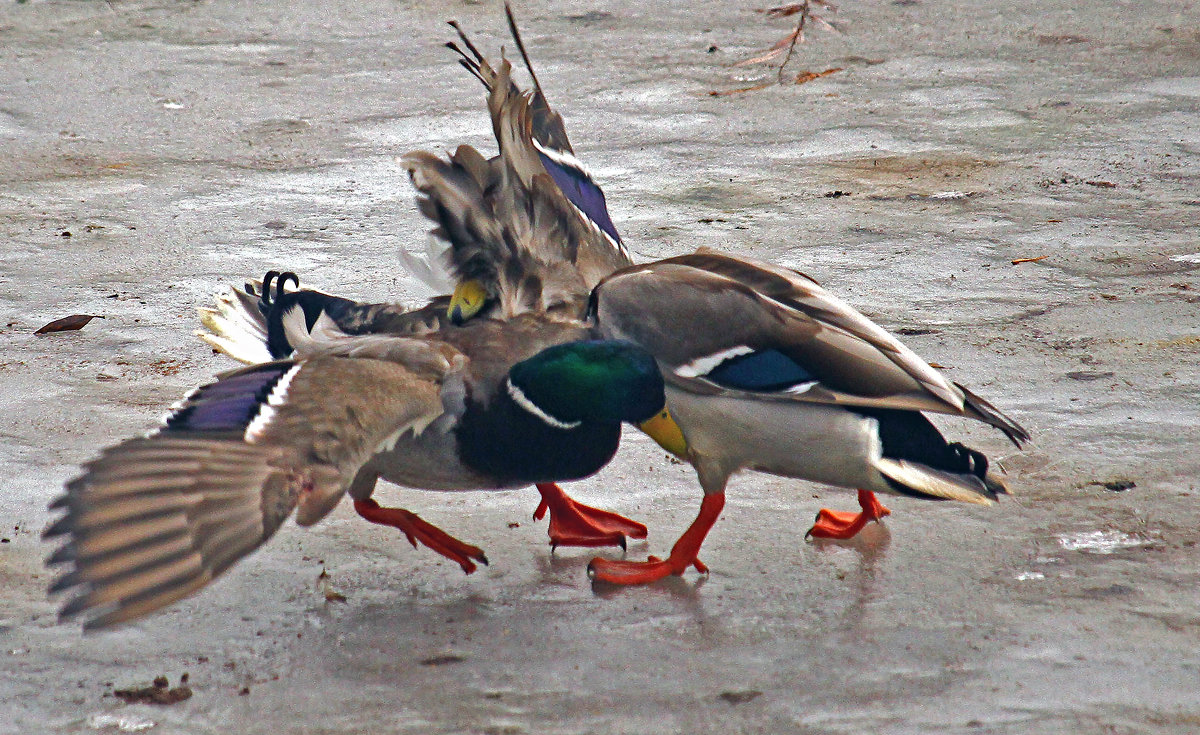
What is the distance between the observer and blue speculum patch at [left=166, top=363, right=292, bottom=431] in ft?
11.1

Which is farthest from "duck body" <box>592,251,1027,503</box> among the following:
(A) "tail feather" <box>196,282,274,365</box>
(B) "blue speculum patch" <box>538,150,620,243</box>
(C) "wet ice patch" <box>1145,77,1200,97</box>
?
(C) "wet ice patch" <box>1145,77,1200,97</box>

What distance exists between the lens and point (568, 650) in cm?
345

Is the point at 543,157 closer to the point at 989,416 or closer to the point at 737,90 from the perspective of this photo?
the point at 989,416

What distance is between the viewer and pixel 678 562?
382 centimetres

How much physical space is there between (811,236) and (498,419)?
2716 millimetres

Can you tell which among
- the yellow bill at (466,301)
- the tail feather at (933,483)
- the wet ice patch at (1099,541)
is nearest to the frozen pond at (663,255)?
the wet ice patch at (1099,541)

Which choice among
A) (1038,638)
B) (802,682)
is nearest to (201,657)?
(802,682)

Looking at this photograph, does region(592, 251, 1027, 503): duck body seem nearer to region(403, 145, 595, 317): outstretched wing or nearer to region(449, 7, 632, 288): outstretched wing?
region(403, 145, 595, 317): outstretched wing

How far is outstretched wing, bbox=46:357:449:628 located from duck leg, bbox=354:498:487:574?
39 cm

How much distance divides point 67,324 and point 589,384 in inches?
96.8

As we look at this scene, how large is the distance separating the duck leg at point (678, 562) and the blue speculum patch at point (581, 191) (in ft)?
4.03

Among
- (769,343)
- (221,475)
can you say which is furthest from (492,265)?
(221,475)

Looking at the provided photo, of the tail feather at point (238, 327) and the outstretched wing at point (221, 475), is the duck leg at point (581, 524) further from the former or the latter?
the tail feather at point (238, 327)

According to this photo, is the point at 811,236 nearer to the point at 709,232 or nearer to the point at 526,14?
the point at 709,232
